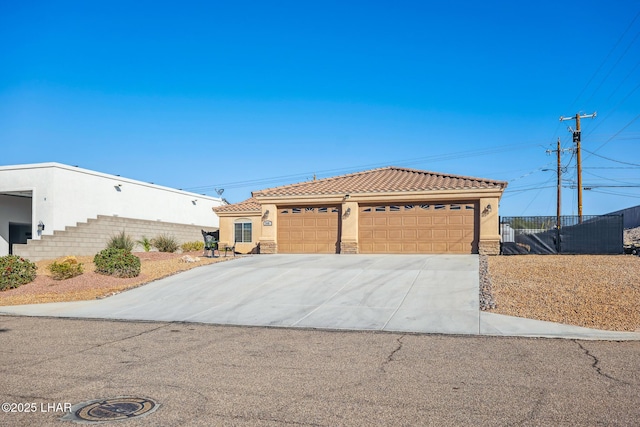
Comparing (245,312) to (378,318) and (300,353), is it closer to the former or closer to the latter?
(378,318)

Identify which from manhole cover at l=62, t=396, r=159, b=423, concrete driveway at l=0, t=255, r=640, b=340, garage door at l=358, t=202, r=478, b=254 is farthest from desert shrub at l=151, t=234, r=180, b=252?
manhole cover at l=62, t=396, r=159, b=423

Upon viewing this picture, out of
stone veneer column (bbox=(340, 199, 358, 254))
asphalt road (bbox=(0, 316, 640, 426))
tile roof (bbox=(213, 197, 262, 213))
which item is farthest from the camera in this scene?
tile roof (bbox=(213, 197, 262, 213))

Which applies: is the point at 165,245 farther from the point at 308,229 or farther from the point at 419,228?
the point at 419,228

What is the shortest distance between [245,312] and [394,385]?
24.5 ft

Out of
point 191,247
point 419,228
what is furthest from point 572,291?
point 191,247

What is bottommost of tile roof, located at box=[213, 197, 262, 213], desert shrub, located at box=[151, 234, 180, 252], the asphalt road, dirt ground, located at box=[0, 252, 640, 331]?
the asphalt road

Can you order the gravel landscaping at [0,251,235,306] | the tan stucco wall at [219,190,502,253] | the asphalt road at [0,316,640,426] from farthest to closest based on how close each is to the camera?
the tan stucco wall at [219,190,502,253]
the gravel landscaping at [0,251,235,306]
the asphalt road at [0,316,640,426]

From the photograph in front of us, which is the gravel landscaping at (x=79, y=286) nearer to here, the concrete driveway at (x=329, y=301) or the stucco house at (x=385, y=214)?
the concrete driveway at (x=329, y=301)

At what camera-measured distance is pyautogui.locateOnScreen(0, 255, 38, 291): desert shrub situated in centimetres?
1827

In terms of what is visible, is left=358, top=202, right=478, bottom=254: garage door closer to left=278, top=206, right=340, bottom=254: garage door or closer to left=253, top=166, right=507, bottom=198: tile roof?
left=253, top=166, right=507, bottom=198: tile roof

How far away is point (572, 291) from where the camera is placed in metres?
14.6

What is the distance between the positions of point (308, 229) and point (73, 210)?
13184mm

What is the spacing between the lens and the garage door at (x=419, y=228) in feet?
81.9

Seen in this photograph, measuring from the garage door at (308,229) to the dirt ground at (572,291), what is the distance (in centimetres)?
910
